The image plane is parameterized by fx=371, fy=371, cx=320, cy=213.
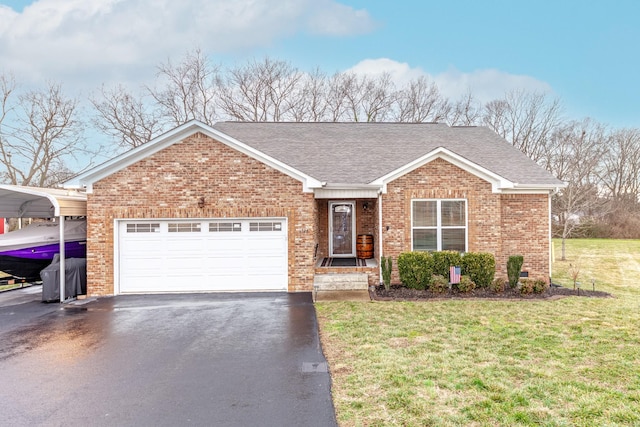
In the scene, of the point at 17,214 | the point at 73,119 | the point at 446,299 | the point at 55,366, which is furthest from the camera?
the point at 73,119

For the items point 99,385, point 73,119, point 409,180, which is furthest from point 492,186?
point 73,119

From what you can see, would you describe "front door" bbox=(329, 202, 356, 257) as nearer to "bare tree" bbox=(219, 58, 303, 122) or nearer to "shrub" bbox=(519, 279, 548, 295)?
"shrub" bbox=(519, 279, 548, 295)

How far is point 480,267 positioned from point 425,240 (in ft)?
5.56

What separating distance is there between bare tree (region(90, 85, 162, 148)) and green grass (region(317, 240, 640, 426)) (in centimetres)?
2360

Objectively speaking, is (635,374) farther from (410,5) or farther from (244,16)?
(244,16)

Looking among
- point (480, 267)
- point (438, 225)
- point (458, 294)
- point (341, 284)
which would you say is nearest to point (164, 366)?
point (341, 284)

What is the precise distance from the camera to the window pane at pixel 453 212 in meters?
11.3

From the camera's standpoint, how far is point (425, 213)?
11.3m

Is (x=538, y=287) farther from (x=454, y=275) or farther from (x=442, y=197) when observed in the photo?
(x=442, y=197)

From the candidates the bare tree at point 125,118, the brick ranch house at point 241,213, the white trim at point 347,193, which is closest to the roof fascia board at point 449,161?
the brick ranch house at point 241,213

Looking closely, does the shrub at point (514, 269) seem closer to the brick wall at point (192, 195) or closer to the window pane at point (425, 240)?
the window pane at point (425, 240)

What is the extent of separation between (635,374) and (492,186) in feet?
22.9

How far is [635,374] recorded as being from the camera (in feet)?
16.2

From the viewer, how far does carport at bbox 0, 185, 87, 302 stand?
987 centimetres
